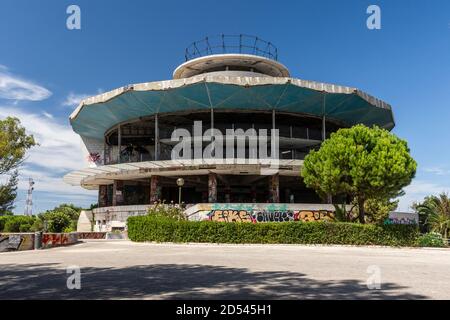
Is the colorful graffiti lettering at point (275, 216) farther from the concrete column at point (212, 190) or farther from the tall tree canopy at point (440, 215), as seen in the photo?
the tall tree canopy at point (440, 215)

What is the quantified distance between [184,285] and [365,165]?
67.8 feet

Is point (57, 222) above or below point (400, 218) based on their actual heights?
below

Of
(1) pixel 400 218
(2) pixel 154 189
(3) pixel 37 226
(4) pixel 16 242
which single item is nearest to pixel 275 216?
(2) pixel 154 189

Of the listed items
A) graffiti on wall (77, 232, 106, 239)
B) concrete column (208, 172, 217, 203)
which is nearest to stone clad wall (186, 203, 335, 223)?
concrete column (208, 172, 217, 203)

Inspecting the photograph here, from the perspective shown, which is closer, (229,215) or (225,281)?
(225,281)

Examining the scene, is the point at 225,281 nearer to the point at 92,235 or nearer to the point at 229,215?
the point at 229,215

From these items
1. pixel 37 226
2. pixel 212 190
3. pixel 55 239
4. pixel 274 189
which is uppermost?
pixel 274 189

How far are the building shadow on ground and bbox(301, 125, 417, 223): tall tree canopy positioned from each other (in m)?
17.3

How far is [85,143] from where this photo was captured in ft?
216

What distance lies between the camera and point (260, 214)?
1597 inches

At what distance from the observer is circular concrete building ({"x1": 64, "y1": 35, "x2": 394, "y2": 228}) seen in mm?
44188

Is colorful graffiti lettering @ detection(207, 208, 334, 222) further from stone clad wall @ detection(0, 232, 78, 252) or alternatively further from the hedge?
stone clad wall @ detection(0, 232, 78, 252)

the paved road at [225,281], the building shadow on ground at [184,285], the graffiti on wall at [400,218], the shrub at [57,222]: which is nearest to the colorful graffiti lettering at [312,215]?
the graffiti on wall at [400,218]
